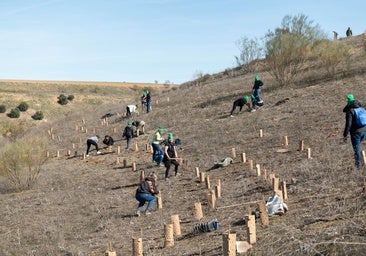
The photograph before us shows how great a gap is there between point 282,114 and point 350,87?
4.03 metres

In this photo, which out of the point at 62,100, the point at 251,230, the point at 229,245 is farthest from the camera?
the point at 62,100

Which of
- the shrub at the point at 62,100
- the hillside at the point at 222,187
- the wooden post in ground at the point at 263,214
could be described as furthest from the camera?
the shrub at the point at 62,100

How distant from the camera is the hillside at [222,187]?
7.36 meters

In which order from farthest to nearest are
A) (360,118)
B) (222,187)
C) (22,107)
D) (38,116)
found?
(22,107) → (38,116) → (222,187) → (360,118)

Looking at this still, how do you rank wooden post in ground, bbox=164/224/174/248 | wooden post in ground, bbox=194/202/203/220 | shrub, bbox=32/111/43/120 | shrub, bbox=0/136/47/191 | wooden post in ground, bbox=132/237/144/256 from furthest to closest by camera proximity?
shrub, bbox=32/111/43/120 → shrub, bbox=0/136/47/191 → wooden post in ground, bbox=194/202/203/220 → wooden post in ground, bbox=164/224/174/248 → wooden post in ground, bbox=132/237/144/256

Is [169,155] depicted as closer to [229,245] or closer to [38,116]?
[229,245]

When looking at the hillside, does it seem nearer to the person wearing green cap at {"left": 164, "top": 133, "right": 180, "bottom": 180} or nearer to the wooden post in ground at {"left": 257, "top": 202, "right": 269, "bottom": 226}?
the wooden post in ground at {"left": 257, "top": 202, "right": 269, "bottom": 226}

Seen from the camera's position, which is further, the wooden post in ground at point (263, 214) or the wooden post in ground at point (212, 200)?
the wooden post in ground at point (212, 200)

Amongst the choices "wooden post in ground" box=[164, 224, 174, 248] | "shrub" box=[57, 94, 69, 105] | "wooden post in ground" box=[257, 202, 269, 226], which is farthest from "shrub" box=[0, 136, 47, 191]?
"shrub" box=[57, 94, 69, 105]

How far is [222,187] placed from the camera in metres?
12.4

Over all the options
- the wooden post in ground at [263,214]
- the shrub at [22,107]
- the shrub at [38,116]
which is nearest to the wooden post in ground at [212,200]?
the wooden post in ground at [263,214]

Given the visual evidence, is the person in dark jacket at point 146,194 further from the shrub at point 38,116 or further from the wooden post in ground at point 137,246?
the shrub at point 38,116

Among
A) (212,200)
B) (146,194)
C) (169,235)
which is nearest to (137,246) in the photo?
(169,235)

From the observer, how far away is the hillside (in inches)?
290
